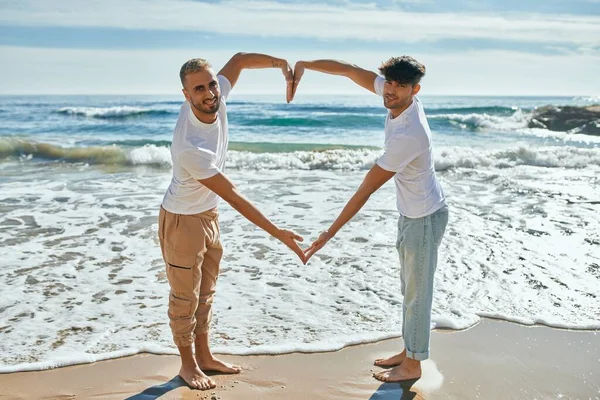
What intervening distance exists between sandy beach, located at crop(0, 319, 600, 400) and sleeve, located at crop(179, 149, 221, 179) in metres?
1.40

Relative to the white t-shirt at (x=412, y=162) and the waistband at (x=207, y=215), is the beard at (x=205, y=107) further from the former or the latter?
the white t-shirt at (x=412, y=162)

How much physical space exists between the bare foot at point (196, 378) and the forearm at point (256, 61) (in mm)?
2115

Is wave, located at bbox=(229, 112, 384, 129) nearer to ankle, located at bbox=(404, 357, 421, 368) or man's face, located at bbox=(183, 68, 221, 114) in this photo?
ankle, located at bbox=(404, 357, 421, 368)

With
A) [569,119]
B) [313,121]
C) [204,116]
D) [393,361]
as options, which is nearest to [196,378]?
[393,361]

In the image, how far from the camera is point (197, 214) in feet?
12.4

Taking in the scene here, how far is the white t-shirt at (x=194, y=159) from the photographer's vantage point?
11.5 ft

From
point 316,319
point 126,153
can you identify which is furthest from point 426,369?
point 126,153

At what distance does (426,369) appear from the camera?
13.6ft

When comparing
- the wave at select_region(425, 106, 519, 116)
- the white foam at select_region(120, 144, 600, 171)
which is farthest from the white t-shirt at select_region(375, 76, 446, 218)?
the wave at select_region(425, 106, 519, 116)

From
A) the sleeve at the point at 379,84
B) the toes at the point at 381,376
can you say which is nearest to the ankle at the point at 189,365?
the toes at the point at 381,376

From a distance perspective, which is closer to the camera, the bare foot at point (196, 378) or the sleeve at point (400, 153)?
the sleeve at point (400, 153)

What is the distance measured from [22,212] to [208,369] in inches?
240

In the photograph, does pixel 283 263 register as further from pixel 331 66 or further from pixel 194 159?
pixel 194 159

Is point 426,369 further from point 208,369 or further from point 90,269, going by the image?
point 90,269
